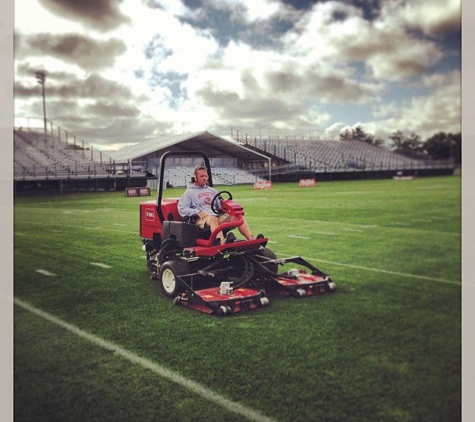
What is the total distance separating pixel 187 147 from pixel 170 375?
1.04m

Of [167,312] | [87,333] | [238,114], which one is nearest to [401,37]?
[238,114]

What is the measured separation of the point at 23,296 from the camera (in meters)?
2.70

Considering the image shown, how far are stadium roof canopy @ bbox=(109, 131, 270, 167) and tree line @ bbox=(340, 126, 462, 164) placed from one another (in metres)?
0.59

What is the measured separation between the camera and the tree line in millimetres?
2830

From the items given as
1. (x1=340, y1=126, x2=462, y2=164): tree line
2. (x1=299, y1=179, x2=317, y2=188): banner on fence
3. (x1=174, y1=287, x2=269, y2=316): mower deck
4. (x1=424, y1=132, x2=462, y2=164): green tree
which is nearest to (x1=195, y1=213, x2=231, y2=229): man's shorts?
(x1=174, y1=287, x2=269, y2=316): mower deck

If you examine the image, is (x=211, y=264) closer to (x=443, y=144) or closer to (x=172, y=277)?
(x=172, y=277)

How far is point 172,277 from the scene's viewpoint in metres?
2.40

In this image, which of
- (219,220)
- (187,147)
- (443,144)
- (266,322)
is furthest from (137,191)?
(443,144)

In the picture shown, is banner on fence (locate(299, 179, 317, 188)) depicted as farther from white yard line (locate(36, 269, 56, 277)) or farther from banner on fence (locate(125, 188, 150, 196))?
white yard line (locate(36, 269, 56, 277))

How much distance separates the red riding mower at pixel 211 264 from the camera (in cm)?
237

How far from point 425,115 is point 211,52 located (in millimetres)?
1163

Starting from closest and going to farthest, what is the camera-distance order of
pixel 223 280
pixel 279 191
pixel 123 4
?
1. pixel 223 280
2. pixel 123 4
3. pixel 279 191

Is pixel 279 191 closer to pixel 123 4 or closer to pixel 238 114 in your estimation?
pixel 238 114

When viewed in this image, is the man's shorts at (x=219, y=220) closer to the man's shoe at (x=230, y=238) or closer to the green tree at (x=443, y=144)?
the man's shoe at (x=230, y=238)
